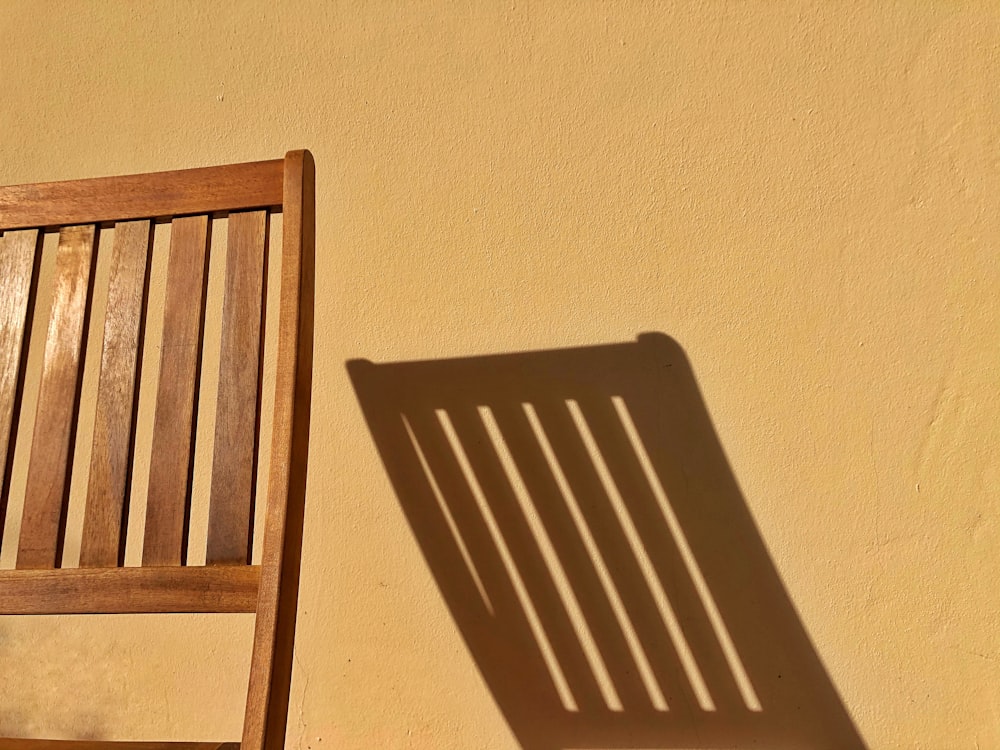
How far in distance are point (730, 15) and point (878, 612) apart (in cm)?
55

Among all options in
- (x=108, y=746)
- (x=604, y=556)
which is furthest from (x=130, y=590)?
(x=604, y=556)

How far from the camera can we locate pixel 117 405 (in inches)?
23.9

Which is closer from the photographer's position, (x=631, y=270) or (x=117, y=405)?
(x=117, y=405)

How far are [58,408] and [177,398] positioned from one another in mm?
100

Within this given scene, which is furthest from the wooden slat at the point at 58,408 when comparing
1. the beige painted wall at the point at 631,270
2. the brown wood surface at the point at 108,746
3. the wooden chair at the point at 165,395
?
the beige painted wall at the point at 631,270

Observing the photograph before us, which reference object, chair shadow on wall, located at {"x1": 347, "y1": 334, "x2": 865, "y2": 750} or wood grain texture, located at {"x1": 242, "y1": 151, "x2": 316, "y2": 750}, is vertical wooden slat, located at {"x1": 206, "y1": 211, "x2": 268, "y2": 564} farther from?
chair shadow on wall, located at {"x1": 347, "y1": 334, "x2": 865, "y2": 750}

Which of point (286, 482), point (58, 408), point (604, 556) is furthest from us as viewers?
point (604, 556)

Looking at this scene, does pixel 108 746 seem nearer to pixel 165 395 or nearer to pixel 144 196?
pixel 165 395

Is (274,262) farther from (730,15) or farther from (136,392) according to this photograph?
(730,15)

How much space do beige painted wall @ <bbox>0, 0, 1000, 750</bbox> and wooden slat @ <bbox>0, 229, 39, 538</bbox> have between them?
22 cm

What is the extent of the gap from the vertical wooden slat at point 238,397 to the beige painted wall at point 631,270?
7.6 inches

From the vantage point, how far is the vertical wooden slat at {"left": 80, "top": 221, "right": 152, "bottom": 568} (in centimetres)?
58

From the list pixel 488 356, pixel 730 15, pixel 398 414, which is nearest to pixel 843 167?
pixel 730 15

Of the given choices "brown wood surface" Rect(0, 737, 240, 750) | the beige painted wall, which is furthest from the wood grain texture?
the beige painted wall
